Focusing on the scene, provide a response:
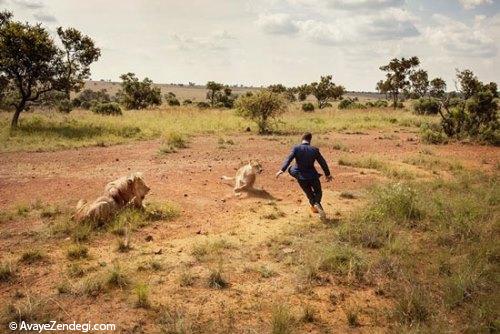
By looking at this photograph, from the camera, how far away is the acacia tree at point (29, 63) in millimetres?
17953

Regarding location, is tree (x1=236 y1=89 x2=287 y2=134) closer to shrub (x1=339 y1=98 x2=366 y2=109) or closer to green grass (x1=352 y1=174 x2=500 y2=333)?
green grass (x1=352 y1=174 x2=500 y2=333)

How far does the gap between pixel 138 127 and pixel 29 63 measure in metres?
5.42

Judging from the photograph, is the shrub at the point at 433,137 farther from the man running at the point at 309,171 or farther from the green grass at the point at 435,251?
the man running at the point at 309,171

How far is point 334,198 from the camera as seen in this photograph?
9.69m

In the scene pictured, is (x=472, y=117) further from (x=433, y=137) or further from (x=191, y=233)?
(x=191, y=233)

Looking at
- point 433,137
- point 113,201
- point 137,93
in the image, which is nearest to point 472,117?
point 433,137

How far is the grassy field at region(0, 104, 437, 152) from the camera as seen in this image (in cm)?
1611

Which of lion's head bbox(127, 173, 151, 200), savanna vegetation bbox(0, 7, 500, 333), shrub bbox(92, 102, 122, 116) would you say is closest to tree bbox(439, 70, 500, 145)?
savanna vegetation bbox(0, 7, 500, 333)

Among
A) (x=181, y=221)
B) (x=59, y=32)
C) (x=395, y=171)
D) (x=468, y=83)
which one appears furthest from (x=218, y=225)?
(x=468, y=83)

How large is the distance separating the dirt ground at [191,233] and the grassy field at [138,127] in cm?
171

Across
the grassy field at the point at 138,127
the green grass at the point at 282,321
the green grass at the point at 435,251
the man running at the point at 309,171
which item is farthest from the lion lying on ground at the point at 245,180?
the grassy field at the point at 138,127

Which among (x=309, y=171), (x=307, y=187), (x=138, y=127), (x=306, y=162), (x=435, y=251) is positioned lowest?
(x=435, y=251)

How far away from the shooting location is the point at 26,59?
60.8ft

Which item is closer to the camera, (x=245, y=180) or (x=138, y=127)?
(x=245, y=180)
